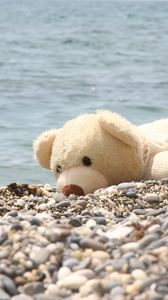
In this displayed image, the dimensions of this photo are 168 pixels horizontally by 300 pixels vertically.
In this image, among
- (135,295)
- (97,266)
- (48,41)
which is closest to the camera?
(135,295)

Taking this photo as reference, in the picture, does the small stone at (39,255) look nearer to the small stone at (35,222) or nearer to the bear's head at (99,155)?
the small stone at (35,222)

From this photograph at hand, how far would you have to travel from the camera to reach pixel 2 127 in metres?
7.61

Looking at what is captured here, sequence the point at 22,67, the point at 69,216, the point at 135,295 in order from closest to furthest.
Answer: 1. the point at 135,295
2. the point at 69,216
3. the point at 22,67

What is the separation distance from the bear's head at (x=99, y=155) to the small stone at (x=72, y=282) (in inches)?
63.3

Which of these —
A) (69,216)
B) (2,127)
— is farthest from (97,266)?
(2,127)

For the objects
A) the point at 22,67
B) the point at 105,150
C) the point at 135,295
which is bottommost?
the point at 135,295

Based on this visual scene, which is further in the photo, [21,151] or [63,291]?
[21,151]

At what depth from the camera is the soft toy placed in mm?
4039

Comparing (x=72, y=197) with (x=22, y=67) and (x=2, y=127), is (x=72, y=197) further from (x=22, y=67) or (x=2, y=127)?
(x=22, y=67)

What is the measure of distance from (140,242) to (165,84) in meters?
9.18

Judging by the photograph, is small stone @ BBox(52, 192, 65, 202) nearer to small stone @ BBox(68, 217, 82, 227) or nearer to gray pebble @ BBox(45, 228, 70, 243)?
small stone @ BBox(68, 217, 82, 227)

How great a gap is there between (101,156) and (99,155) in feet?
0.04

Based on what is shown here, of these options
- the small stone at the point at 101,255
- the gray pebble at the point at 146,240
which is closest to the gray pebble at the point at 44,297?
the small stone at the point at 101,255

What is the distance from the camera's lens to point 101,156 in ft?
13.4
